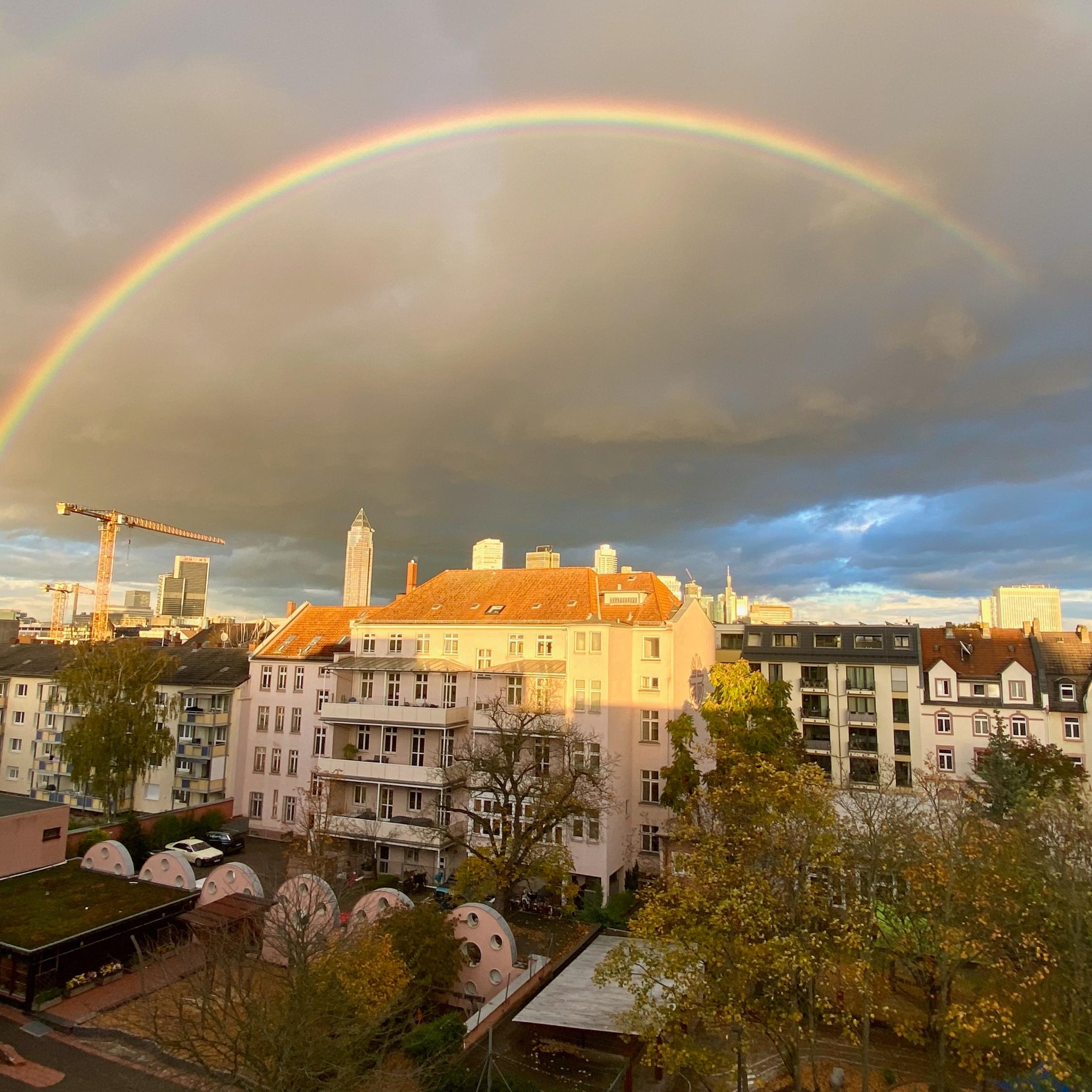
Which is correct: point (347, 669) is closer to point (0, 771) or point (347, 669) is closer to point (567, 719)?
point (567, 719)

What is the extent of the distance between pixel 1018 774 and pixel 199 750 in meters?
52.0

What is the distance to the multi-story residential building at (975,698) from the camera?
52.8m

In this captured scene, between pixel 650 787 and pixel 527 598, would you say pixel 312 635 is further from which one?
pixel 650 787

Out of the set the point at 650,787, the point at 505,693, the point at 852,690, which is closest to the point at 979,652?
the point at 852,690

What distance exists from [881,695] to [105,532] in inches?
6662

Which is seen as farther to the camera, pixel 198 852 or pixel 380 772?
pixel 198 852

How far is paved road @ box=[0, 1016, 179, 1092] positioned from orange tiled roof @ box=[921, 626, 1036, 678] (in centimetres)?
5469

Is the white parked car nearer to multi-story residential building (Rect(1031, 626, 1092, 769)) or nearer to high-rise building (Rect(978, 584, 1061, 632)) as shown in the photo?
multi-story residential building (Rect(1031, 626, 1092, 769))

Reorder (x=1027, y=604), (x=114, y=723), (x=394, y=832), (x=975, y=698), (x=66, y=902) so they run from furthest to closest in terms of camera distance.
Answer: (x=1027, y=604)
(x=975, y=698)
(x=114, y=723)
(x=394, y=832)
(x=66, y=902)

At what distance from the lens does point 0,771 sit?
62.6 metres

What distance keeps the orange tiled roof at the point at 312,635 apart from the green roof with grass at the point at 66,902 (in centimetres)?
1905

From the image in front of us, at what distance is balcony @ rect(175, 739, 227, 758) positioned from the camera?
51438mm

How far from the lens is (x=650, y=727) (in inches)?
1635

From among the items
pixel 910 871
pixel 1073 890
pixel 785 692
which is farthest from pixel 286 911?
pixel 785 692
